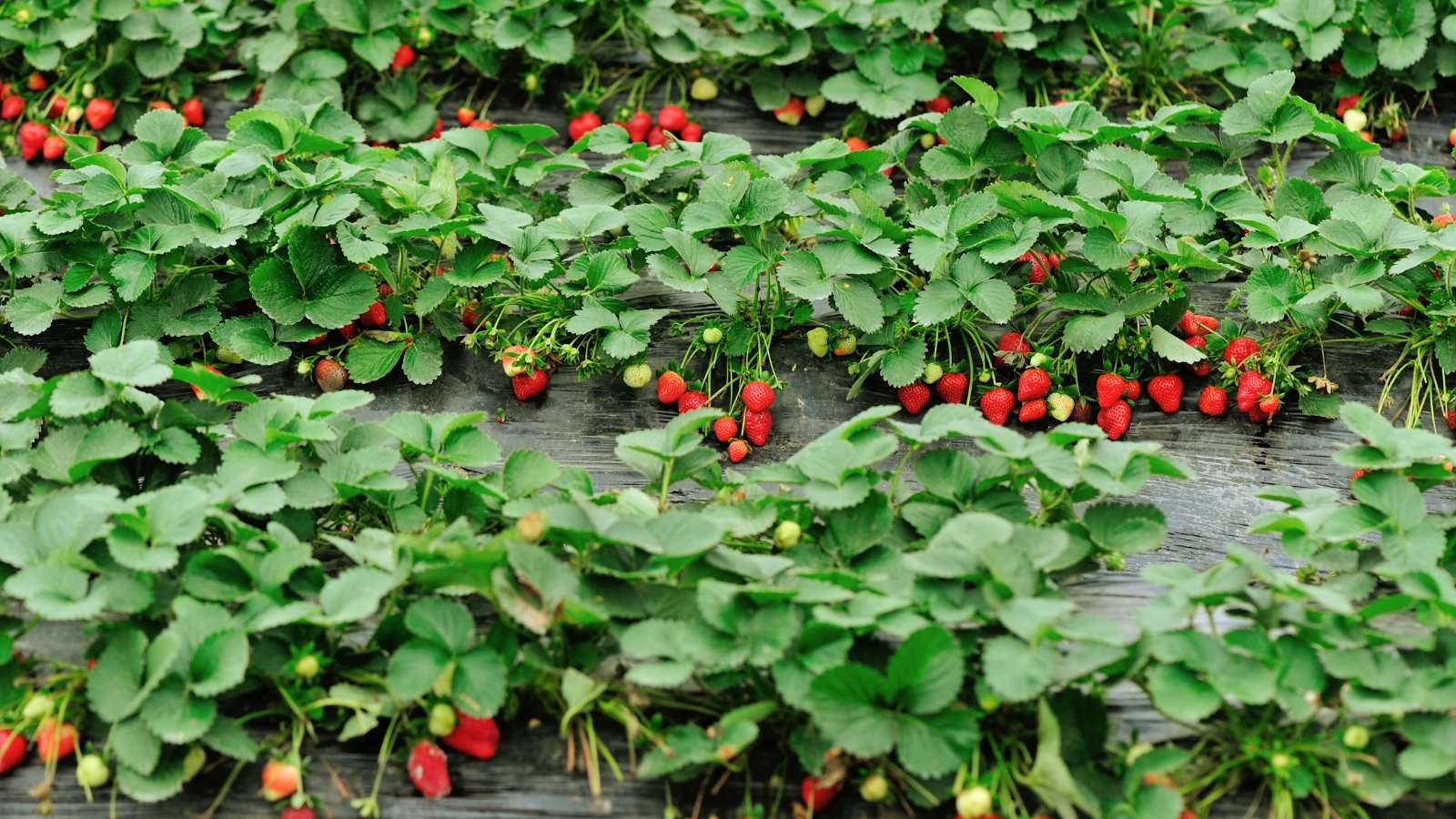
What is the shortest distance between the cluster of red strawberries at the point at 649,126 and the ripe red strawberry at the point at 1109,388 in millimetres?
1298

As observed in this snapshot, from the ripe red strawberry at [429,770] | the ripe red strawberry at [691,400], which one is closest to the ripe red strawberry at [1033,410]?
the ripe red strawberry at [691,400]

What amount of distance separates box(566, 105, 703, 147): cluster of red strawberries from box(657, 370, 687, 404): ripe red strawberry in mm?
929

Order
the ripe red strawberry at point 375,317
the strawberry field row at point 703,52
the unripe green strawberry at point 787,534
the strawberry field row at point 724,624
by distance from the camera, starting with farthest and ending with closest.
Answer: the strawberry field row at point 703,52, the ripe red strawberry at point 375,317, the unripe green strawberry at point 787,534, the strawberry field row at point 724,624

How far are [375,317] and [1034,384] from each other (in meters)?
1.38

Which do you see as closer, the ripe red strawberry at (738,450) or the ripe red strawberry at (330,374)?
the ripe red strawberry at (738,450)

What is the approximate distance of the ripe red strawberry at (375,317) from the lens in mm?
2809

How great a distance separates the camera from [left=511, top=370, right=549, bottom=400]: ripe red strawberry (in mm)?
2693

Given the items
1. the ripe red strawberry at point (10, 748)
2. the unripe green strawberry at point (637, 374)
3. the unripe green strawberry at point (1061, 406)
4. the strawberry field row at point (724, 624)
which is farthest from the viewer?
the unripe green strawberry at point (637, 374)

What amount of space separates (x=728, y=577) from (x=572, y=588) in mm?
235

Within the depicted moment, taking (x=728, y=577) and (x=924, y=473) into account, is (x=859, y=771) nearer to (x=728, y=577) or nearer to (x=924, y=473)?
(x=728, y=577)

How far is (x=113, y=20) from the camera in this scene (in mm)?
3553

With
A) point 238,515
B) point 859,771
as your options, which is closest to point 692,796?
point 859,771

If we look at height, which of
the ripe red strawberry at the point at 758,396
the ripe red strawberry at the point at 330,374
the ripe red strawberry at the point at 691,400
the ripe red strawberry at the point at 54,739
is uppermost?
the ripe red strawberry at the point at 758,396

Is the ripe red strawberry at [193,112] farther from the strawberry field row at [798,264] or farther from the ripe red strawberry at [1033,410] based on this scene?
the ripe red strawberry at [1033,410]
